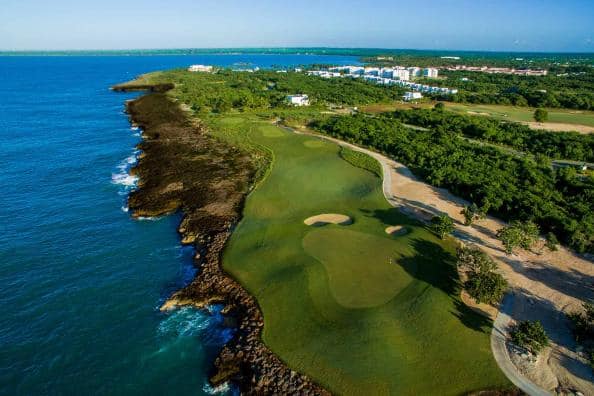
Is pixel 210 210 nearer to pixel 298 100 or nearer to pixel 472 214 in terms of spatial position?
pixel 472 214

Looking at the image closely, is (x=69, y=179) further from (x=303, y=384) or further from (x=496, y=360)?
(x=496, y=360)

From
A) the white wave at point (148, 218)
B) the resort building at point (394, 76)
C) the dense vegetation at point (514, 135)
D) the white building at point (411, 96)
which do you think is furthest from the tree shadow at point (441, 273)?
the resort building at point (394, 76)

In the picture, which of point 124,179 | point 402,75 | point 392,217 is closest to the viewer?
point 392,217

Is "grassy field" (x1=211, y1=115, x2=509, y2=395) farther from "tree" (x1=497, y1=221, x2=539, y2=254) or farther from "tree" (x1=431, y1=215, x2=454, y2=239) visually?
"tree" (x1=497, y1=221, x2=539, y2=254)

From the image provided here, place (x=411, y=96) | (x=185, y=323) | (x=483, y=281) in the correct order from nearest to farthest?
(x=483, y=281), (x=185, y=323), (x=411, y=96)

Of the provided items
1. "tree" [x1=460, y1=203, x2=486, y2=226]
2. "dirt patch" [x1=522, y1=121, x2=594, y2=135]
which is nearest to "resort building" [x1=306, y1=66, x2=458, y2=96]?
"dirt patch" [x1=522, y1=121, x2=594, y2=135]

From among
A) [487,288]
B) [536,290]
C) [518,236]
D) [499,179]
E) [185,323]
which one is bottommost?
[185,323]

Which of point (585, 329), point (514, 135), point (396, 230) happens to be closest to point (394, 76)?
point (514, 135)

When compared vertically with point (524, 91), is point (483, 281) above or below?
below
